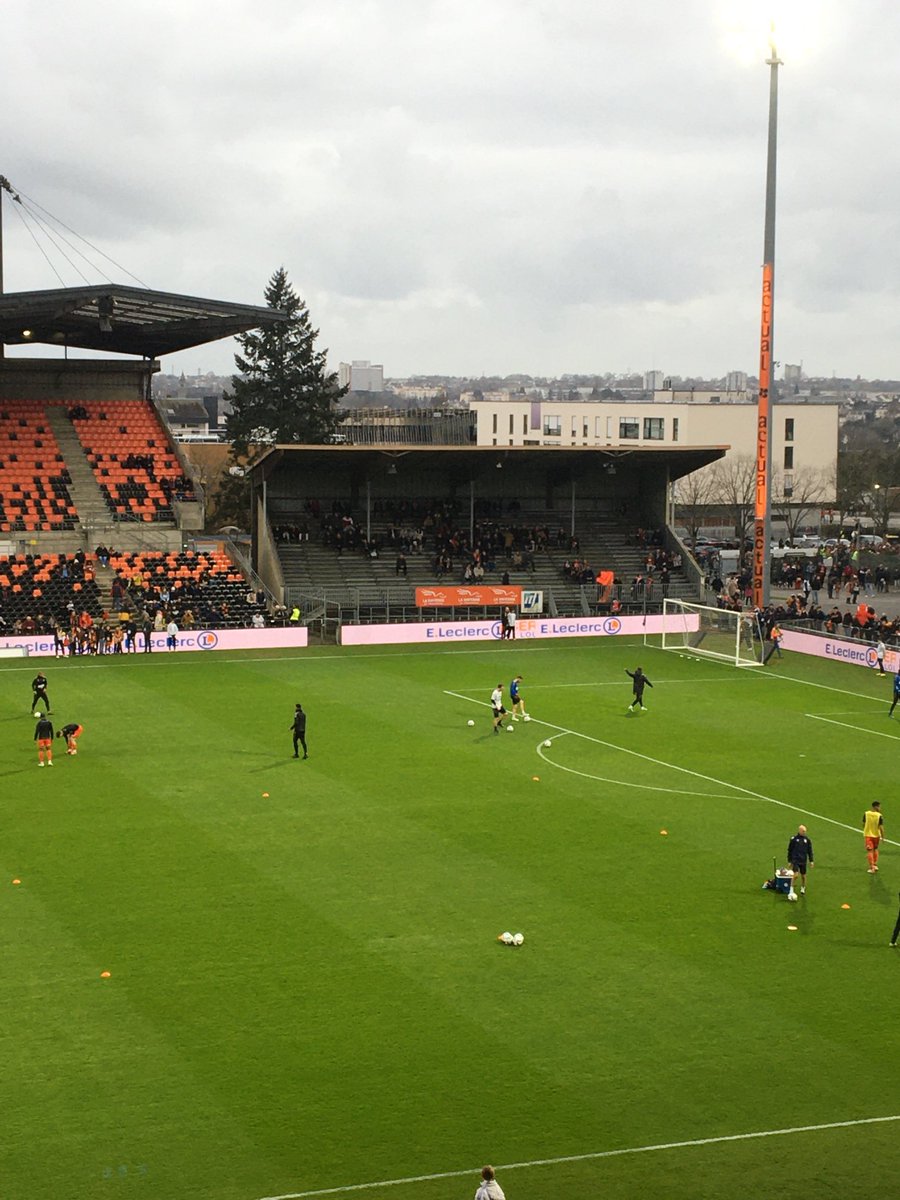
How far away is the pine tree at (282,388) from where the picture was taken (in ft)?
356

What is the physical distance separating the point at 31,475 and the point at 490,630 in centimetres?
2283

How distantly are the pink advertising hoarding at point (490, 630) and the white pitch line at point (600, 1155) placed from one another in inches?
1710

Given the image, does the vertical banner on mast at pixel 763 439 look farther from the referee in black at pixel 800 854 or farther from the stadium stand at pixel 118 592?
the referee in black at pixel 800 854

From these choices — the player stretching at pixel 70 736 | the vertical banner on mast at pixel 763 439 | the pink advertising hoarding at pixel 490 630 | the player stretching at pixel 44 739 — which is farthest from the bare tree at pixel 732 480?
the player stretching at pixel 44 739

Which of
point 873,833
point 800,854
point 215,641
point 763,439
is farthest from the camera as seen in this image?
point 763,439

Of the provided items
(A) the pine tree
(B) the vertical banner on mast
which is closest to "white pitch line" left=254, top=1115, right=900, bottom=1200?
(B) the vertical banner on mast

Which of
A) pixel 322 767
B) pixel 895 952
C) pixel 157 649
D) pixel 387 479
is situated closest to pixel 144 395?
pixel 387 479

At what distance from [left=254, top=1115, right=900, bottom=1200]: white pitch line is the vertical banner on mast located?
43553 mm

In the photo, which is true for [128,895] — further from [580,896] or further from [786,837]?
[786,837]

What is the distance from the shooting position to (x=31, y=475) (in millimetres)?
66812

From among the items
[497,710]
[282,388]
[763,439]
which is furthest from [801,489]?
[497,710]

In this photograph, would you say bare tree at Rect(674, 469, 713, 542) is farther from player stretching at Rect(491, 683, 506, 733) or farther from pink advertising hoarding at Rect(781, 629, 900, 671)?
player stretching at Rect(491, 683, 506, 733)

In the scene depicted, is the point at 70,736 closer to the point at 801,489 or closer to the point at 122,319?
the point at 122,319

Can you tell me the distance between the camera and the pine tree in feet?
356
